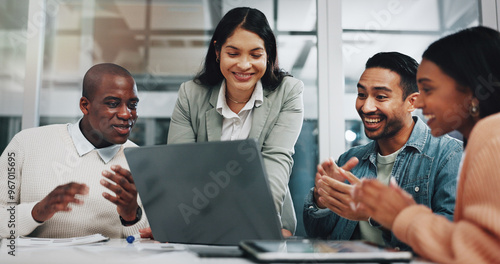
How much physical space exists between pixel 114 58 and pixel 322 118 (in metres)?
1.35

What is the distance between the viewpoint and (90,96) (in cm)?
196

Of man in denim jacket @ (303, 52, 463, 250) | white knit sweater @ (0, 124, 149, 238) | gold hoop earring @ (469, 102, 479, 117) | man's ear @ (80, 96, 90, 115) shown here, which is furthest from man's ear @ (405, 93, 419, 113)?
man's ear @ (80, 96, 90, 115)

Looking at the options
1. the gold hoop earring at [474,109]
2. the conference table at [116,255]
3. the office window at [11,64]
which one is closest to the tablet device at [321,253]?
the conference table at [116,255]

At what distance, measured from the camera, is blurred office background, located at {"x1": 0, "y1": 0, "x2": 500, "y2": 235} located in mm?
2654

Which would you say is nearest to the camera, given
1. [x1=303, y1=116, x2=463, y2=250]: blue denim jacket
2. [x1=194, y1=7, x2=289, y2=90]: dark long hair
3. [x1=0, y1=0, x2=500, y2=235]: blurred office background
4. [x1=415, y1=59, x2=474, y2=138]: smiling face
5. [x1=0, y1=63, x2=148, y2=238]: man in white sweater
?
[x1=415, y1=59, x2=474, y2=138]: smiling face

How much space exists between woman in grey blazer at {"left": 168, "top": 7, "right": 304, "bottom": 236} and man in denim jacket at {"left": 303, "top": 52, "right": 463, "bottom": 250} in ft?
0.65

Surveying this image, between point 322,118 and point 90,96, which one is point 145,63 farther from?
point 322,118

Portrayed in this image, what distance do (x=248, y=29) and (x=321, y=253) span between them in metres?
1.19

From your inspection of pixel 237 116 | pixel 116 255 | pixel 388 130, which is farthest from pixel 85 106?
pixel 388 130

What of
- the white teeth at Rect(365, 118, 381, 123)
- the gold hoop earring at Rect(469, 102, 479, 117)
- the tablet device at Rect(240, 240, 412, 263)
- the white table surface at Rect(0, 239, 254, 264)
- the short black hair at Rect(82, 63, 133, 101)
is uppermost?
the short black hair at Rect(82, 63, 133, 101)

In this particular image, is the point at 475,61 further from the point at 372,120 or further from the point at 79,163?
the point at 79,163

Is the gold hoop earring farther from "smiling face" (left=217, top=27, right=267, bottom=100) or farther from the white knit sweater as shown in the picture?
the white knit sweater

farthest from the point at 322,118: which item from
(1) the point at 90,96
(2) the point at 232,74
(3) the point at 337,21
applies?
(1) the point at 90,96

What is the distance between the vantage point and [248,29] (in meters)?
1.78
